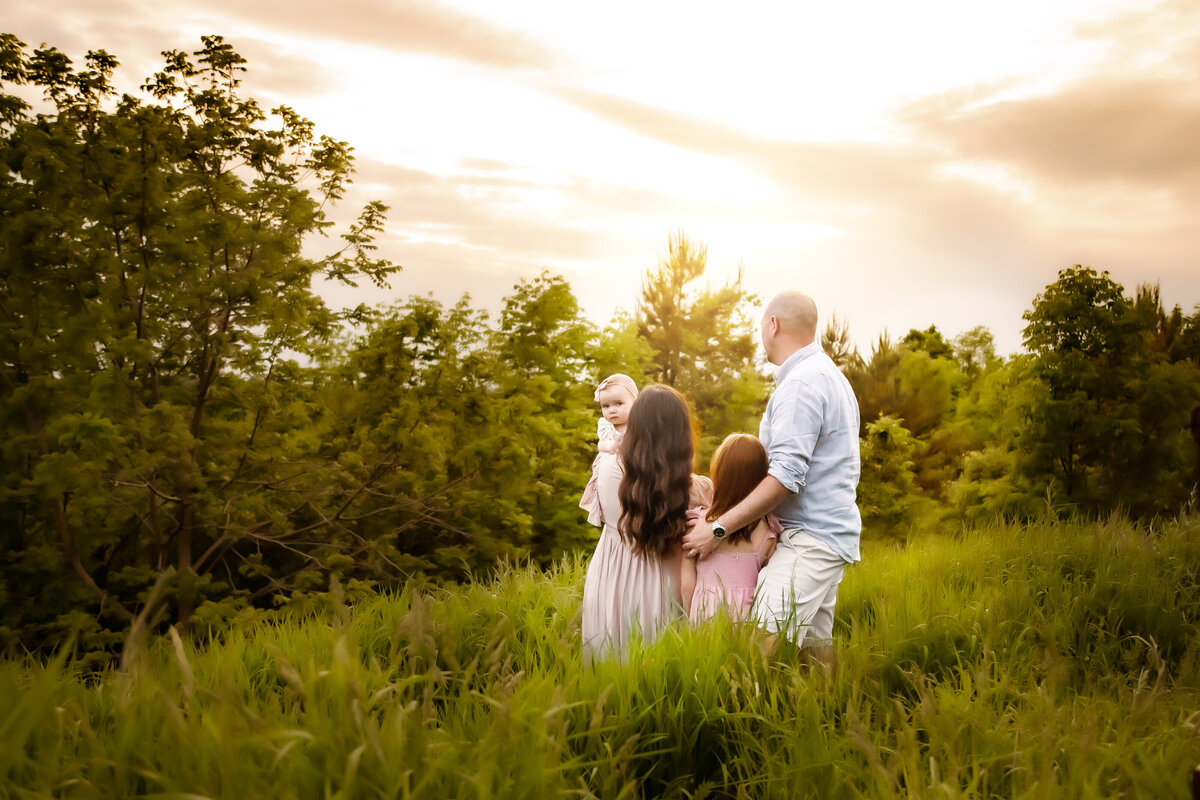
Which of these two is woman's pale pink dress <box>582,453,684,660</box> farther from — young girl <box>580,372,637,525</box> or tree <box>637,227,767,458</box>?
tree <box>637,227,767,458</box>

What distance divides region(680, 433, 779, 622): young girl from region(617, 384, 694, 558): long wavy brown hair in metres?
0.17

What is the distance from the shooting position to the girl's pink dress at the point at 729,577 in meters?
4.21

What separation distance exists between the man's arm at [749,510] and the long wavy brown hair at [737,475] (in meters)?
0.07

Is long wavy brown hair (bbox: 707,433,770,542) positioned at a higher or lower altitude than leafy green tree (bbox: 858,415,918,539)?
higher

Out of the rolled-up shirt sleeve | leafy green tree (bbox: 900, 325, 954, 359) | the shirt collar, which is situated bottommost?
the rolled-up shirt sleeve

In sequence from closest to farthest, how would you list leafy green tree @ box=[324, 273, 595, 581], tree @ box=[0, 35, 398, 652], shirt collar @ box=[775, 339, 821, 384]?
shirt collar @ box=[775, 339, 821, 384], tree @ box=[0, 35, 398, 652], leafy green tree @ box=[324, 273, 595, 581]

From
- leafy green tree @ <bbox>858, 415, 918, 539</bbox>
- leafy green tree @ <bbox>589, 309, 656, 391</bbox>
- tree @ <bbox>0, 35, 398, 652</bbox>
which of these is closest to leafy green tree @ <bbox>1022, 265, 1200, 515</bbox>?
leafy green tree @ <bbox>858, 415, 918, 539</bbox>

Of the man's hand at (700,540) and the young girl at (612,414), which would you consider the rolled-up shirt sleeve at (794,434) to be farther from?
the young girl at (612,414)

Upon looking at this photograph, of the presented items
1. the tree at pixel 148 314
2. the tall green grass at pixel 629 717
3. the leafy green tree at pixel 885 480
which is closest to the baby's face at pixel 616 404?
the tall green grass at pixel 629 717

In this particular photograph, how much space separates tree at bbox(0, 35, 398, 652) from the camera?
404 inches

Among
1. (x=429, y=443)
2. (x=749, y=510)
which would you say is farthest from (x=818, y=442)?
(x=429, y=443)

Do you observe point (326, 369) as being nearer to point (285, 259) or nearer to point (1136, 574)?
point (285, 259)

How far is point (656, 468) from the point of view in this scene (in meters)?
4.22

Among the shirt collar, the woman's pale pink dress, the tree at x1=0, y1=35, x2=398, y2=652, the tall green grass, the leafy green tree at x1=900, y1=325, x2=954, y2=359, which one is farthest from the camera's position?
the leafy green tree at x1=900, y1=325, x2=954, y2=359
